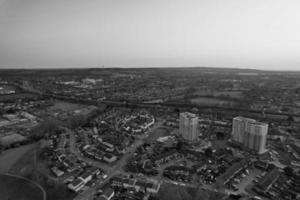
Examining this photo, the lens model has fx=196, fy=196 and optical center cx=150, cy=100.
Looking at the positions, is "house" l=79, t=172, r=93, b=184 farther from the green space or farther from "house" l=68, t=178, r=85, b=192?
the green space

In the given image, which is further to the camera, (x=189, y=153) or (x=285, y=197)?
(x=189, y=153)

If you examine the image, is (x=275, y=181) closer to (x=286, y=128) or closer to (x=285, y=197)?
(x=285, y=197)

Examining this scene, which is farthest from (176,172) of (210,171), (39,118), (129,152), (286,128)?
(39,118)

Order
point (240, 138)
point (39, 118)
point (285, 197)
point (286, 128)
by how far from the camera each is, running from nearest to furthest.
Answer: point (285, 197)
point (240, 138)
point (286, 128)
point (39, 118)

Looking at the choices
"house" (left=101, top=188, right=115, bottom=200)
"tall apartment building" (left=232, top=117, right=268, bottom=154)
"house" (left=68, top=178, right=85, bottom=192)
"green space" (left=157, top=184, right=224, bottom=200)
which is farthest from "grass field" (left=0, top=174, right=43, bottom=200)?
"tall apartment building" (left=232, top=117, right=268, bottom=154)

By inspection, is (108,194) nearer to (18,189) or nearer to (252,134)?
(18,189)

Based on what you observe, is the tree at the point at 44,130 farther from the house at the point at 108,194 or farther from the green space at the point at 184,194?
the green space at the point at 184,194

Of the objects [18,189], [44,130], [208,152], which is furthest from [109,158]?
[44,130]
